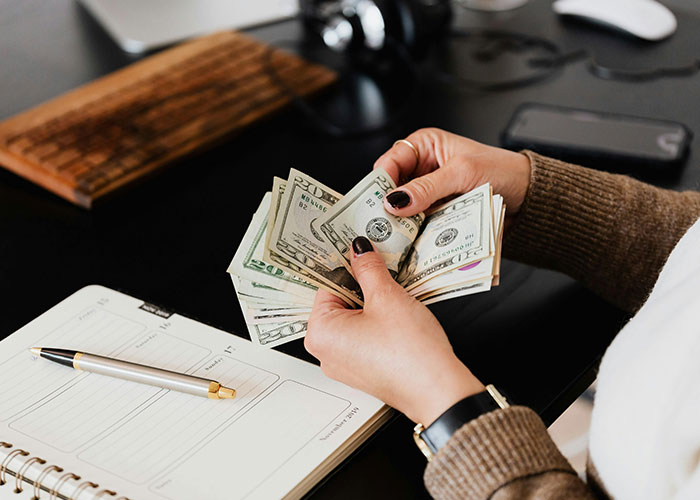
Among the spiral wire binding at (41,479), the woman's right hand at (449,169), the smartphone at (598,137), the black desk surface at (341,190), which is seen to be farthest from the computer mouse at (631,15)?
the spiral wire binding at (41,479)

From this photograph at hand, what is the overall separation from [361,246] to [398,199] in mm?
72

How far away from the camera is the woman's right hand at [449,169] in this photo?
0.81 m

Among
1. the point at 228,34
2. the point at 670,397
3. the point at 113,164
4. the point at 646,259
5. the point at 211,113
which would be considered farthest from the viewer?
the point at 228,34

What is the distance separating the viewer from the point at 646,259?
0.87 m

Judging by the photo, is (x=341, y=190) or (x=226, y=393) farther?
(x=341, y=190)

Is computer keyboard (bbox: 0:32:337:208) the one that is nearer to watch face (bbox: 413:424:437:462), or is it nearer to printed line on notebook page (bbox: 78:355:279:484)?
printed line on notebook page (bbox: 78:355:279:484)

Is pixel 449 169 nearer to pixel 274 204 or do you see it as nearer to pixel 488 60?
pixel 274 204

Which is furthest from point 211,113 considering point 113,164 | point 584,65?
point 584,65

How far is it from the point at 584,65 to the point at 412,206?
0.70m

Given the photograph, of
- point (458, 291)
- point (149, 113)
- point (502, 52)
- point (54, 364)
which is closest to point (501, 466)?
point (458, 291)

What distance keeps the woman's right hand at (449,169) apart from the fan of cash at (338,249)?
28 mm

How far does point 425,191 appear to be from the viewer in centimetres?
81

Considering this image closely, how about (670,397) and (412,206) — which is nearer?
(670,397)

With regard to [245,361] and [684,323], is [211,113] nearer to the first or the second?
[245,361]
